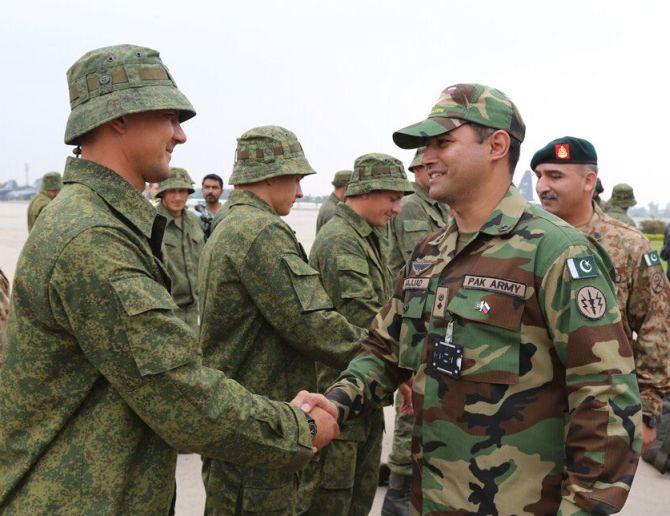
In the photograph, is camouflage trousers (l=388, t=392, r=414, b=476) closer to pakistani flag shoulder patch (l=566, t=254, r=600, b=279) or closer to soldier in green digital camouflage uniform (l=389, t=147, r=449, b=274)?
soldier in green digital camouflage uniform (l=389, t=147, r=449, b=274)

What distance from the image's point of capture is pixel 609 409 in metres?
1.87

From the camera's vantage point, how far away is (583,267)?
1982 mm

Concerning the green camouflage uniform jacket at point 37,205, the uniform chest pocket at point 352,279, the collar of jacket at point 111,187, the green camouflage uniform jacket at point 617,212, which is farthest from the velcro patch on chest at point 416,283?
the green camouflage uniform jacket at point 617,212

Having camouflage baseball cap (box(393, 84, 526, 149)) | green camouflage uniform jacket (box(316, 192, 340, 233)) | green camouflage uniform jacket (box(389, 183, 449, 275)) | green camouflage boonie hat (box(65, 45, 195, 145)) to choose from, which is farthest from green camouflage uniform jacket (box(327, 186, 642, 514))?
green camouflage uniform jacket (box(316, 192, 340, 233))

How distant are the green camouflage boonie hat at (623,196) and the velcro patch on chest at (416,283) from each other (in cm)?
1103

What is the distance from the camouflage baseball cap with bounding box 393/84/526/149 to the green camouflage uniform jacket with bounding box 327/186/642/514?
10.5 inches

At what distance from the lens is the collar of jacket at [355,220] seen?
428cm

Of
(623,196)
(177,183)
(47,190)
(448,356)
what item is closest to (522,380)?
(448,356)

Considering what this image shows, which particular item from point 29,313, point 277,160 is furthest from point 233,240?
point 29,313

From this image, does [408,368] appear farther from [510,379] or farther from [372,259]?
[372,259]

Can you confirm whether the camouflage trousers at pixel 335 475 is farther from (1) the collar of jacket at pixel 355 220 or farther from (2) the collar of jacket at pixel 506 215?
(2) the collar of jacket at pixel 506 215

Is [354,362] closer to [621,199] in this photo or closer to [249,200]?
[249,200]

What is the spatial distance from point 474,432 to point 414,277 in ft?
2.15

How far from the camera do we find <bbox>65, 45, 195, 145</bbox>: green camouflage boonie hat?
204cm
